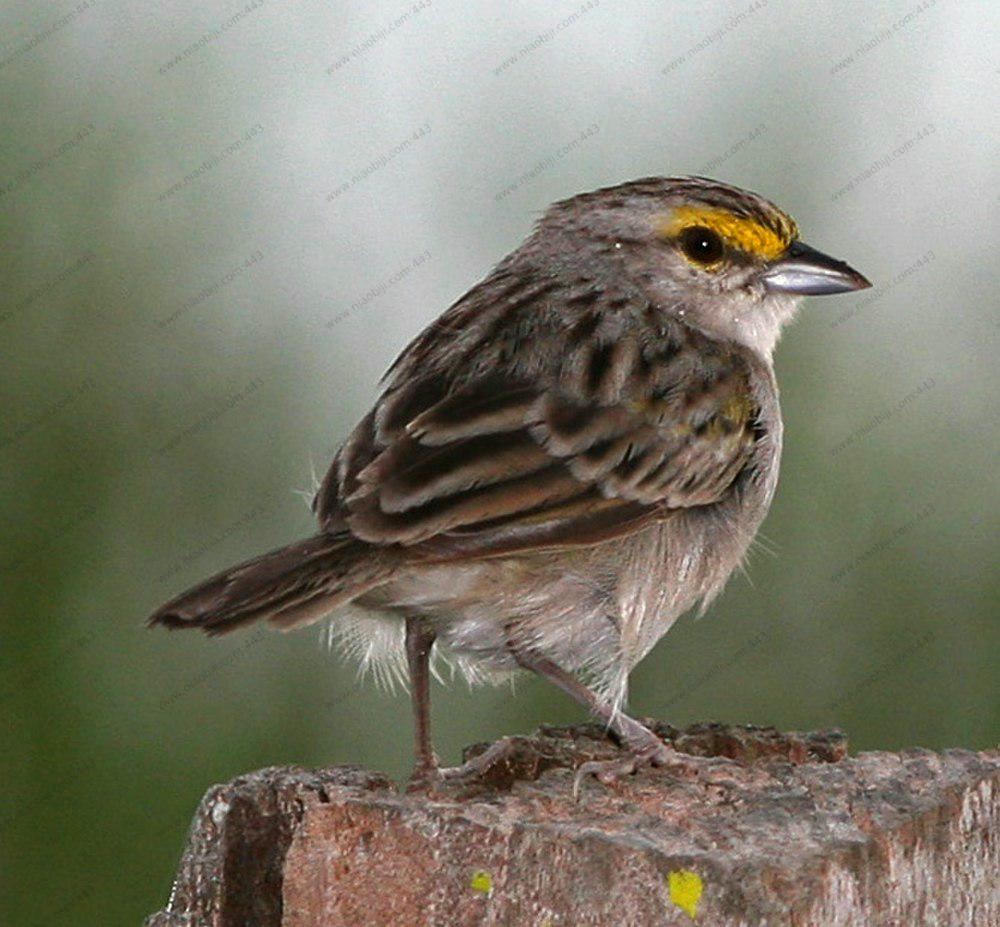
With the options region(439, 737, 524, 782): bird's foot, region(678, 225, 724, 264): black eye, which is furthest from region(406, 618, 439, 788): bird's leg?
region(678, 225, 724, 264): black eye

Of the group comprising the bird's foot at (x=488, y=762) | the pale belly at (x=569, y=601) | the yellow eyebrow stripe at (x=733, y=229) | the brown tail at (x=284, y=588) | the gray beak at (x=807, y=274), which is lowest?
the bird's foot at (x=488, y=762)

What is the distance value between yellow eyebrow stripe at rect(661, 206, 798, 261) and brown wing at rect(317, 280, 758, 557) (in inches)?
20.1

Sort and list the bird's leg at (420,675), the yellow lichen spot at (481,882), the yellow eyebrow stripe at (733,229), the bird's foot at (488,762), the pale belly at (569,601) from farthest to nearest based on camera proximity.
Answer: the yellow eyebrow stripe at (733,229), the pale belly at (569,601), the bird's leg at (420,675), the bird's foot at (488,762), the yellow lichen spot at (481,882)

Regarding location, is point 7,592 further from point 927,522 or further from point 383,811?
point 383,811

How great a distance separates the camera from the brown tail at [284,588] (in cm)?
456

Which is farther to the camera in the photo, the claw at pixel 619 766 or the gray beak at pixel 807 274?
the gray beak at pixel 807 274

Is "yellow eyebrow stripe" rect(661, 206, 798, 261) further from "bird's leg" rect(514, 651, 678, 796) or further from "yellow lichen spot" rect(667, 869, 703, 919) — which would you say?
"yellow lichen spot" rect(667, 869, 703, 919)

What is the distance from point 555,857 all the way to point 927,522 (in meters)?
6.26

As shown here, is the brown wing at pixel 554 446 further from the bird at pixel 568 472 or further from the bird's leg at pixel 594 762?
the bird's leg at pixel 594 762

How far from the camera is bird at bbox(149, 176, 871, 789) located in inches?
192

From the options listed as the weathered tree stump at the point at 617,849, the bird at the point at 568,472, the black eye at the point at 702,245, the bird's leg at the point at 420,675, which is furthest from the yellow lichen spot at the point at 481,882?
the black eye at the point at 702,245

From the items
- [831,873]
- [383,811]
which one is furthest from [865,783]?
[383,811]

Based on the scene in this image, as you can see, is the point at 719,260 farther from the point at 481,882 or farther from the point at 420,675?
the point at 481,882

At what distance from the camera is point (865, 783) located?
12.5 feet
